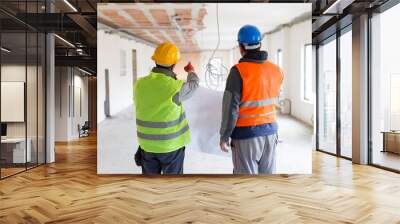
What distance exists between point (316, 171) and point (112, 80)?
3.55 m

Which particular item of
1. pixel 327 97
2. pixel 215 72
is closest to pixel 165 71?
pixel 215 72

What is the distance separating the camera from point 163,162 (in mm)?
5398

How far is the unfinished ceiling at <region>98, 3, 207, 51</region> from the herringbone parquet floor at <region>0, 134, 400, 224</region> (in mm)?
2034

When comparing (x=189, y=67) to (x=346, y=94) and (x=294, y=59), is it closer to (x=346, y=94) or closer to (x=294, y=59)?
(x=294, y=59)

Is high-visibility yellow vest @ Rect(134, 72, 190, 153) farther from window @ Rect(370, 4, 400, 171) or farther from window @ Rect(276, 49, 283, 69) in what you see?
window @ Rect(370, 4, 400, 171)

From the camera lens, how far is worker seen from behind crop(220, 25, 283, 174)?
5.22 m

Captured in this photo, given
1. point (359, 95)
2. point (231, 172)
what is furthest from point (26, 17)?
point (359, 95)

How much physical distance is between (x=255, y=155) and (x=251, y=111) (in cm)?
61

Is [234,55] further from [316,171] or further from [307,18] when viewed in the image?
[316,171]

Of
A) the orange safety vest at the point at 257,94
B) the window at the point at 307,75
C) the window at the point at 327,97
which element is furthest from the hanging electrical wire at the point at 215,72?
the window at the point at 327,97

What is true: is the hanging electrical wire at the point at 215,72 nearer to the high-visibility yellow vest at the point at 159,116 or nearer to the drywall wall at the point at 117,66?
the high-visibility yellow vest at the point at 159,116

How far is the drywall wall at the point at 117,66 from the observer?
5.52 m

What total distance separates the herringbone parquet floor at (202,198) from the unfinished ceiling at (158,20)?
2.03 metres

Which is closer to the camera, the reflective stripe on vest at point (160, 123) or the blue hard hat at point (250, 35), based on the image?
the reflective stripe on vest at point (160, 123)
